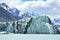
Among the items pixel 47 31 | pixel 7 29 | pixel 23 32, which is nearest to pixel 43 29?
pixel 47 31

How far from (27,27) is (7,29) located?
26.5 feet

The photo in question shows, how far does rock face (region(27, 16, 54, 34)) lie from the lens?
85.9 m

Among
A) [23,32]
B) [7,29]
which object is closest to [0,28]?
[7,29]

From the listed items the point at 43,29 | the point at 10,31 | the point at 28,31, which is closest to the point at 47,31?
the point at 43,29

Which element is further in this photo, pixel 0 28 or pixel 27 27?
pixel 0 28

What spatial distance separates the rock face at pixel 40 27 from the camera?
85.9 meters

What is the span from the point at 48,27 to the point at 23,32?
9.57m

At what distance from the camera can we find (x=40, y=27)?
8606 cm

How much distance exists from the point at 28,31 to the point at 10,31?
8.17 meters

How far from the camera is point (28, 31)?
85.7m

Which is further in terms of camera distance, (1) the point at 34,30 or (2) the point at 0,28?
(2) the point at 0,28

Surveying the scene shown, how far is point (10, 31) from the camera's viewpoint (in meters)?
90.1

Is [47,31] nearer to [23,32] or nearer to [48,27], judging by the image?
[48,27]

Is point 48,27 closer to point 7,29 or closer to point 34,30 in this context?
point 34,30
